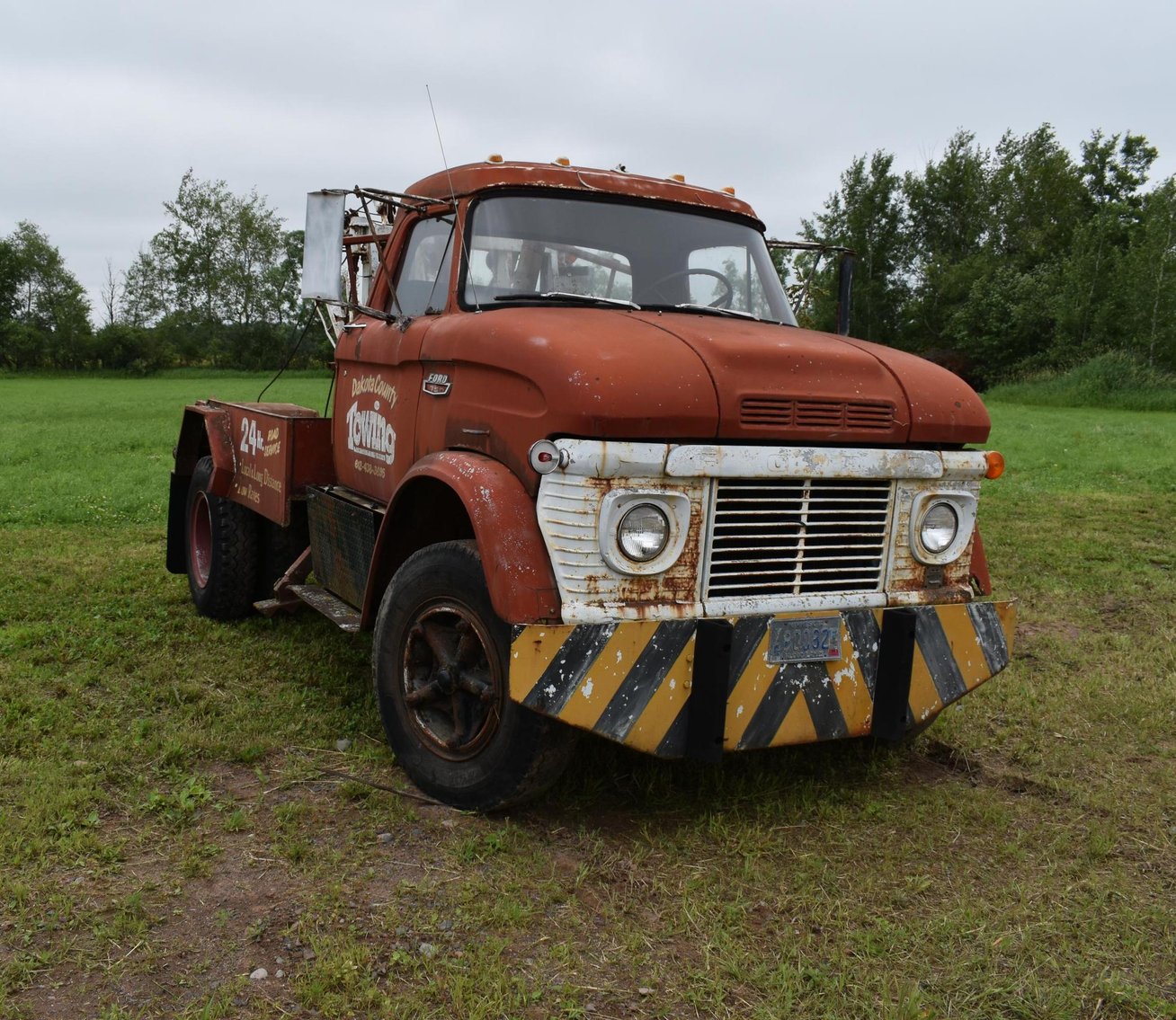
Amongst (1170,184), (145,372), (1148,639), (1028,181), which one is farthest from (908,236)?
(1148,639)

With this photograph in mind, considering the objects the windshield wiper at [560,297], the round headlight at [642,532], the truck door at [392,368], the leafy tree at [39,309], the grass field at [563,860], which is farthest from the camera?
the leafy tree at [39,309]

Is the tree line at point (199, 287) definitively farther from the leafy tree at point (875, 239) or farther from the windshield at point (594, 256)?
the windshield at point (594, 256)

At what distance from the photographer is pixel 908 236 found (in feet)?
188

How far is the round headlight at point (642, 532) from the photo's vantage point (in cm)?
348

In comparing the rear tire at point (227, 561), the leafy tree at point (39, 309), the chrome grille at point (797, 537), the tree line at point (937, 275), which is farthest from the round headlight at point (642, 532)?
Answer: the leafy tree at point (39, 309)

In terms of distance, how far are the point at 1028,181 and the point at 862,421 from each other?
186 feet

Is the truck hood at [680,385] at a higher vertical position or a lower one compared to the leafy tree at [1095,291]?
lower

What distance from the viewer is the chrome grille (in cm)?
364

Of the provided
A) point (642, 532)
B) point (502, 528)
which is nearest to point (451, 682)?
point (502, 528)

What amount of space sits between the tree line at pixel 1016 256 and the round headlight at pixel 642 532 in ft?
126

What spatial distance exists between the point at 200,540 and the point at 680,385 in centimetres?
438

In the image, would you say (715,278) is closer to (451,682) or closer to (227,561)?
(451,682)

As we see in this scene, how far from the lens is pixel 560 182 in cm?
457

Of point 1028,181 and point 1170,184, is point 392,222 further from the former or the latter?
point 1028,181
